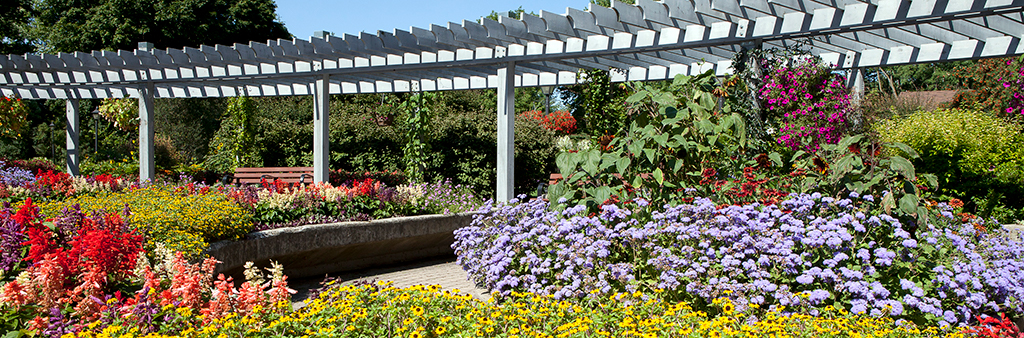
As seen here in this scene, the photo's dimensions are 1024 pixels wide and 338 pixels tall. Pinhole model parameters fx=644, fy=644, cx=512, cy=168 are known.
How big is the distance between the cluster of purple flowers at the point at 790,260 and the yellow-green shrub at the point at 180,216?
6.62 feet

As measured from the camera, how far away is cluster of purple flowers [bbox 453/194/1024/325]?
3014mm

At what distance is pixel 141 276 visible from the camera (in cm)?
316

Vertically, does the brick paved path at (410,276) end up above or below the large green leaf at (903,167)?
below

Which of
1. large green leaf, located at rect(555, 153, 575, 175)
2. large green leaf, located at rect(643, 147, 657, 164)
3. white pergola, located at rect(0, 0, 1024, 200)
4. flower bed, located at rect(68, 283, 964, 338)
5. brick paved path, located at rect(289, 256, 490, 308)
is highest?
white pergola, located at rect(0, 0, 1024, 200)

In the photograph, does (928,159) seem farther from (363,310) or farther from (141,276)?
(141,276)

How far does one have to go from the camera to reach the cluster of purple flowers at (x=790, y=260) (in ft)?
9.89

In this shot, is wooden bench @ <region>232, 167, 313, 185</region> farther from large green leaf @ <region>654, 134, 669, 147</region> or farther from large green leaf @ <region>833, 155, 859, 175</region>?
large green leaf @ <region>833, 155, 859, 175</region>

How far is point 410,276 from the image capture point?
577cm

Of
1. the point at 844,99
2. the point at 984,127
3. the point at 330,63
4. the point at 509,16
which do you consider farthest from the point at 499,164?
the point at 984,127

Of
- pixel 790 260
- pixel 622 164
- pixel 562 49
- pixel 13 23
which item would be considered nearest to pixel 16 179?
pixel 562 49

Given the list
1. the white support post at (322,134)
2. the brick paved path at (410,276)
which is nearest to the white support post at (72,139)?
the white support post at (322,134)

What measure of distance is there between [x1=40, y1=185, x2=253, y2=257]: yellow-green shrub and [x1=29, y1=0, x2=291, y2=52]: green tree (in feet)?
54.0

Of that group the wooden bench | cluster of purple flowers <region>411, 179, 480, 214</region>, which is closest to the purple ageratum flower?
the wooden bench

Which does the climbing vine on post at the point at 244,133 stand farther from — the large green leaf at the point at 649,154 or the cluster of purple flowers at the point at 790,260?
the large green leaf at the point at 649,154
